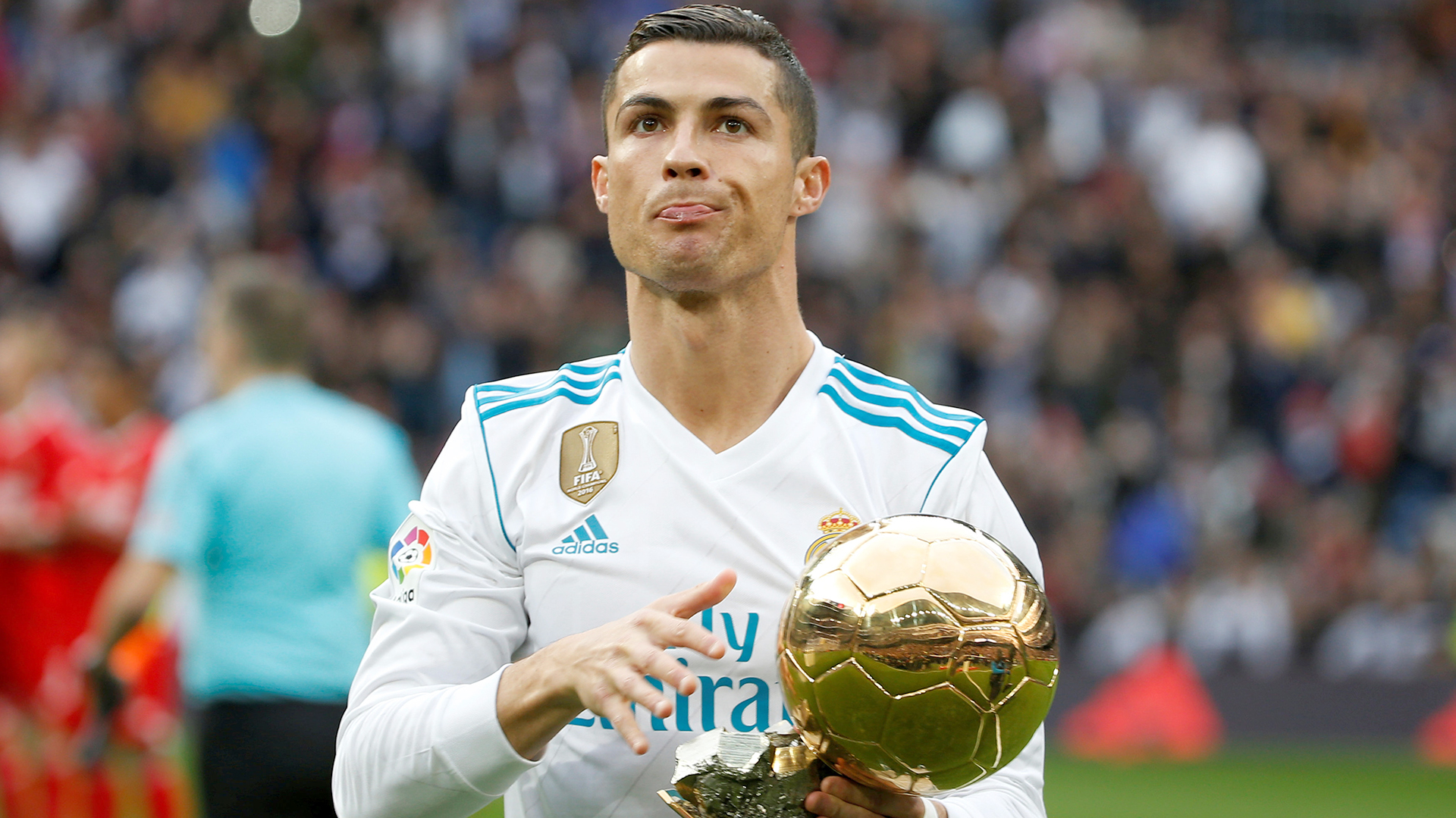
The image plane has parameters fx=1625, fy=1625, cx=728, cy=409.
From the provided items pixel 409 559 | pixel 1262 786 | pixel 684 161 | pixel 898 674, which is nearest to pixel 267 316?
pixel 409 559

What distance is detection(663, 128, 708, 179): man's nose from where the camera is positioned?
2.50m

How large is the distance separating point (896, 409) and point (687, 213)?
51cm

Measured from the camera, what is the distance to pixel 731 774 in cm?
215

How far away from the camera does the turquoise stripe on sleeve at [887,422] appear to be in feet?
8.72

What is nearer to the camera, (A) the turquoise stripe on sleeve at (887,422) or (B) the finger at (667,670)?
(B) the finger at (667,670)

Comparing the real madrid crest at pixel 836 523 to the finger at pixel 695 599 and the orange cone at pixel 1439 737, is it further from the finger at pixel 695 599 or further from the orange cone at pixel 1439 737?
the orange cone at pixel 1439 737

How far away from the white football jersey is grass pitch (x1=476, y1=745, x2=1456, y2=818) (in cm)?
555

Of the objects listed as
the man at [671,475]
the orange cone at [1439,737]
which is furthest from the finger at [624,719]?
the orange cone at [1439,737]

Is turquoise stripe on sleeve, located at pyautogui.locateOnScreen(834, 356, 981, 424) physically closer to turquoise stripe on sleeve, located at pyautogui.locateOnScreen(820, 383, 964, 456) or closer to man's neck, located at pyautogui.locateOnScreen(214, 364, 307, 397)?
turquoise stripe on sleeve, located at pyautogui.locateOnScreen(820, 383, 964, 456)

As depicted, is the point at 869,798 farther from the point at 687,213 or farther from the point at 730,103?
the point at 730,103

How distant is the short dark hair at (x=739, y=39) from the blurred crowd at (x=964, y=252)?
362 inches

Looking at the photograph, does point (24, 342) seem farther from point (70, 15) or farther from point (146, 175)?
point (70, 15)

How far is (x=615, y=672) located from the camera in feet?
6.63

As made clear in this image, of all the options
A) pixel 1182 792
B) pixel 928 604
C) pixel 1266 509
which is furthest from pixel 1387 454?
pixel 928 604
